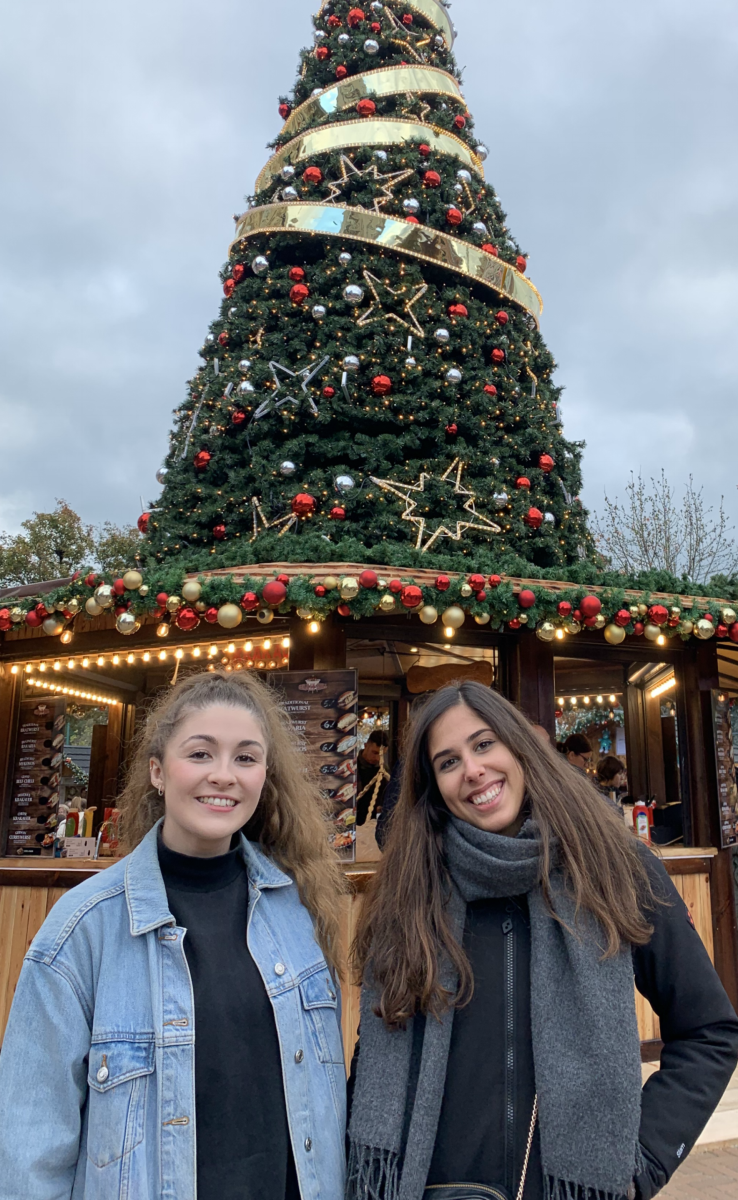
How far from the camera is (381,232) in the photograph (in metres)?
7.62

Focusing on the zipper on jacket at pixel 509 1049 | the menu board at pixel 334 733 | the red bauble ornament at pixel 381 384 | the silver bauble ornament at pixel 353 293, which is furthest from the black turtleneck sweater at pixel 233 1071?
the silver bauble ornament at pixel 353 293

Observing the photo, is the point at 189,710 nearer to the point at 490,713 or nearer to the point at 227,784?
the point at 227,784

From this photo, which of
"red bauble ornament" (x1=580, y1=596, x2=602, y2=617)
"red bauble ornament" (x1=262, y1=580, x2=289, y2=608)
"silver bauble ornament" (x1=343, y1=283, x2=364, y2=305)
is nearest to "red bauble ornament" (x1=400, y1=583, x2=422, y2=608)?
"red bauble ornament" (x1=262, y1=580, x2=289, y2=608)

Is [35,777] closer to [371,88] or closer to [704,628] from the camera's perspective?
[704,628]

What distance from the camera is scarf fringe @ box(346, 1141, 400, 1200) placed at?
5.05ft

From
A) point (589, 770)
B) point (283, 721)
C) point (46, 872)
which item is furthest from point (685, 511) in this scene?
point (283, 721)

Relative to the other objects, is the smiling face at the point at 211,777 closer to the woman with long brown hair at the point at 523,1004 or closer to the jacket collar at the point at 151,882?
the jacket collar at the point at 151,882

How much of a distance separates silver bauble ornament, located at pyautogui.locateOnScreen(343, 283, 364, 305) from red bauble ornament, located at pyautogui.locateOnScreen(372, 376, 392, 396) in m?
0.81

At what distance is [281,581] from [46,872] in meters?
2.65

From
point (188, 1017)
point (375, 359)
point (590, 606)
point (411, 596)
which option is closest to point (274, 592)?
point (411, 596)

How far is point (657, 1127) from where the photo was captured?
1.54 m

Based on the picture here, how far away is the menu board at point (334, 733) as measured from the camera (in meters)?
5.14

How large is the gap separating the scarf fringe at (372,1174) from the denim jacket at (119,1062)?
0.03 metres

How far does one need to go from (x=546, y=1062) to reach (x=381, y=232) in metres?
7.50
